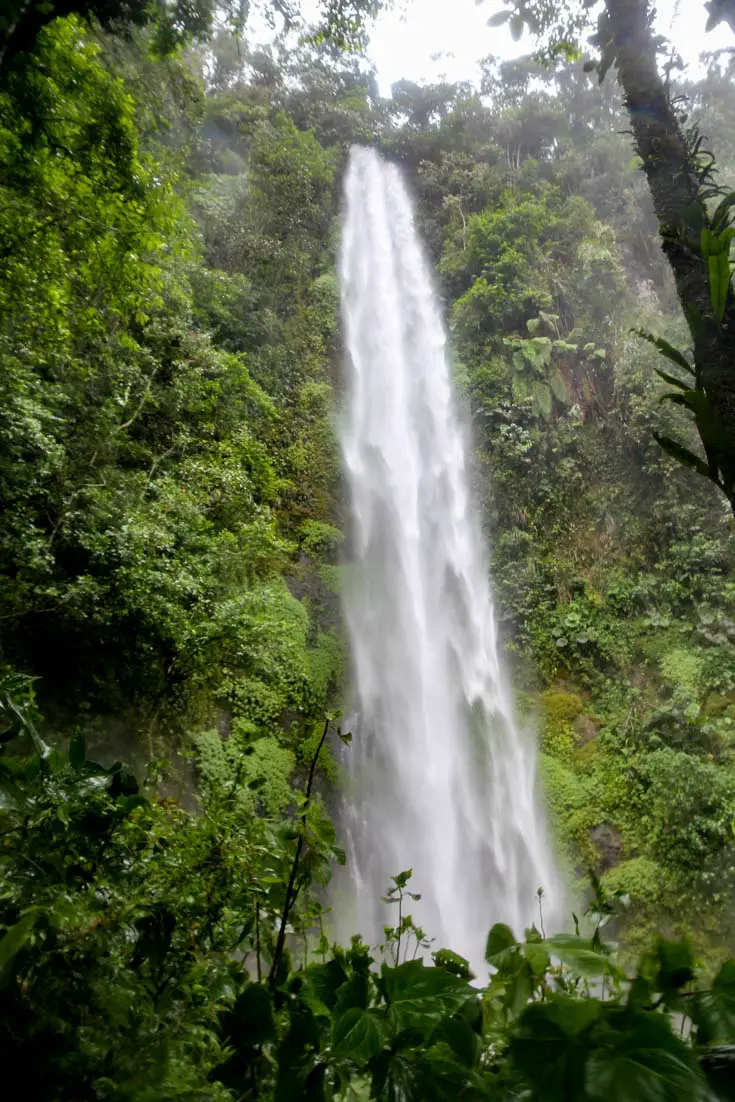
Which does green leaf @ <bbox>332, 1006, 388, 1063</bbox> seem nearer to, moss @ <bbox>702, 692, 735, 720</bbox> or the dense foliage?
the dense foliage

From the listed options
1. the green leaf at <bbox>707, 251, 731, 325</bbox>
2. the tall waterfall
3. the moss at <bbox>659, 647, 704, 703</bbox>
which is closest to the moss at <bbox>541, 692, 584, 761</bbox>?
the tall waterfall

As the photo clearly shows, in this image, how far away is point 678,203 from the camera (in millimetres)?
2154

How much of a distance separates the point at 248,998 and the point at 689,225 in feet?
8.14

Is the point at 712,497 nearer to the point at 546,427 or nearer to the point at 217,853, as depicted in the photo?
the point at 546,427

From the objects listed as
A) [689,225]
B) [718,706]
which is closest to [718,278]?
[689,225]

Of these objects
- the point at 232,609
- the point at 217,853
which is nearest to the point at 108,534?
the point at 232,609

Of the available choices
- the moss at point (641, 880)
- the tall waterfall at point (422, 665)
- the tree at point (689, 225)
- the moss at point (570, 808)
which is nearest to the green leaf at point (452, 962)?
the tree at point (689, 225)

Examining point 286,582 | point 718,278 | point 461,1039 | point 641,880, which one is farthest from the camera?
point 286,582

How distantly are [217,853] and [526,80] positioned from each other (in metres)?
25.0

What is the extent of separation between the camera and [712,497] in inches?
424

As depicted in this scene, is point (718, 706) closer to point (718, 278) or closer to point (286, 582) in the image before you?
point (286, 582)

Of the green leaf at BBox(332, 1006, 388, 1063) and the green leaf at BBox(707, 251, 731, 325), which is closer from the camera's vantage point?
the green leaf at BBox(332, 1006, 388, 1063)

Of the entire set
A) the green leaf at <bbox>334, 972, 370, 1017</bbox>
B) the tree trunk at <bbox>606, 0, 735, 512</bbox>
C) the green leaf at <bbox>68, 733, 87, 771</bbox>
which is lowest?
the green leaf at <bbox>334, 972, 370, 1017</bbox>

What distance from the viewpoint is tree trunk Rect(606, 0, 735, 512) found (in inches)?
65.3
